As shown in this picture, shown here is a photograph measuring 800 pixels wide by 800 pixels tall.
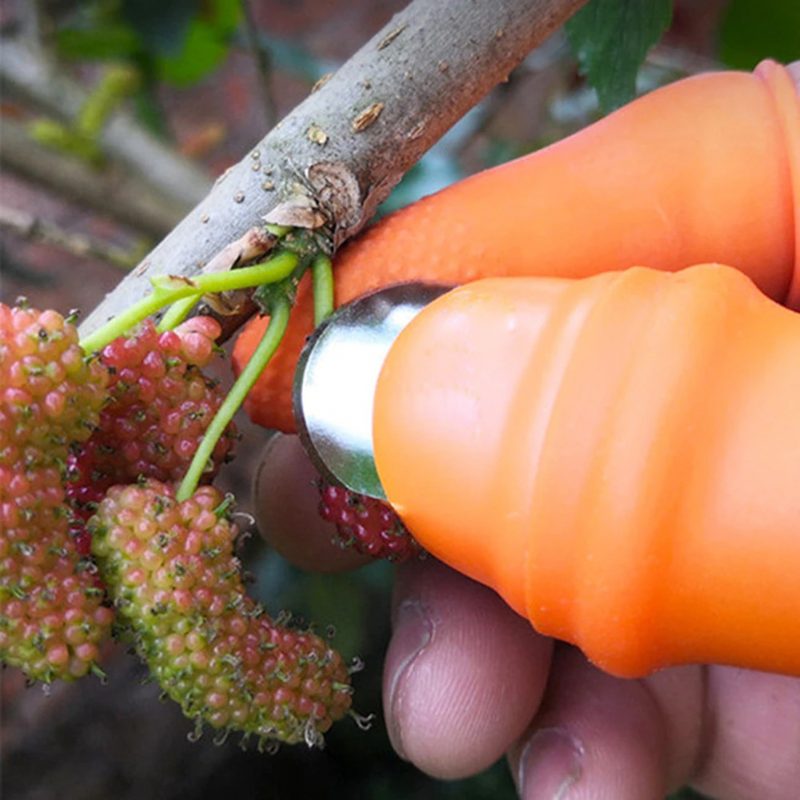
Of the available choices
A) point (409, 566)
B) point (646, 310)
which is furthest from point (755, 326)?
point (409, 566)

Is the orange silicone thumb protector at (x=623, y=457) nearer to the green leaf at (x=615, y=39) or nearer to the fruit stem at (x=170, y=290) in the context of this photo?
the fruit stem at (x=170, y=290)

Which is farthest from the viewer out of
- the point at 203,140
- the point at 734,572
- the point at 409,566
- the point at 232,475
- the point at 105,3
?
the point at 232,475

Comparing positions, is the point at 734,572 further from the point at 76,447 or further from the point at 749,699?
the point at 749,699

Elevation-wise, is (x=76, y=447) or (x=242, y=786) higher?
(x=76, y=447)

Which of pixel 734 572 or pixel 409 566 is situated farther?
pixel 409 566

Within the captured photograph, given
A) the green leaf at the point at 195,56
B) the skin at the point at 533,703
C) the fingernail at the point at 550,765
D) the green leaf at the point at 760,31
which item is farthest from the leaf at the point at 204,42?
the fingernail at the point at 550,765

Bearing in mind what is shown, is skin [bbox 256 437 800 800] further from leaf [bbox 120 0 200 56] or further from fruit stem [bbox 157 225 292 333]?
leaf [bbox 120 0 200 56]
